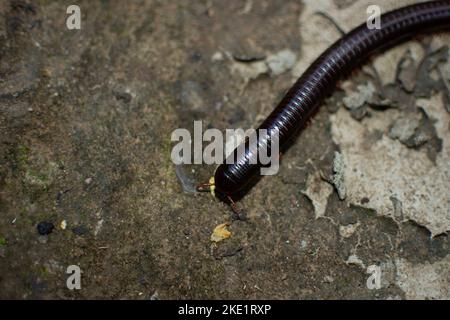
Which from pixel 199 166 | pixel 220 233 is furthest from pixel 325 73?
pixel 220 233

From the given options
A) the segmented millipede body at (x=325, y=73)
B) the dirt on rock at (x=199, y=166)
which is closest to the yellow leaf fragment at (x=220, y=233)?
the dirt on rock at (x=199, y=166)

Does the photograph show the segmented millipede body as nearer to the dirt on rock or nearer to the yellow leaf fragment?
the dirt on rock

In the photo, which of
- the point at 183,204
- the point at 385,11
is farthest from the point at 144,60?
the point at 385,11

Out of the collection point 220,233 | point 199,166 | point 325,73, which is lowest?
point 220,233

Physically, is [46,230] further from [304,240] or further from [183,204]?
[304,240]

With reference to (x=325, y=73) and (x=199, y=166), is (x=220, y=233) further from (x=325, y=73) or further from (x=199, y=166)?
(x=325, y=73)
